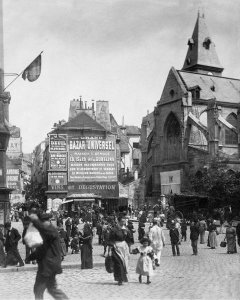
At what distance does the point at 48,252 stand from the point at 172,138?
5800 cm

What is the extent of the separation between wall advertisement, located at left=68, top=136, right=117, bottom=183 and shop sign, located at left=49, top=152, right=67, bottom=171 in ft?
4.73

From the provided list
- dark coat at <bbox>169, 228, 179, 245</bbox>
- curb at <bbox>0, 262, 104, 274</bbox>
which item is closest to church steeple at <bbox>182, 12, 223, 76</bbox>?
dark coat at <bbox>169, 228, 179, 245</bbox>

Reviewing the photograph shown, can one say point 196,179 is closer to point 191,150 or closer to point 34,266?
point 191,150

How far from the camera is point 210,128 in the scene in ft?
195

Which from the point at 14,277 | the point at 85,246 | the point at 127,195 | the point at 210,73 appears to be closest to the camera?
the point at 14,277

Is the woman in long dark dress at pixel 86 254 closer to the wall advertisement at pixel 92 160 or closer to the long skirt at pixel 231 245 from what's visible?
the long skirt at pixel 231 245

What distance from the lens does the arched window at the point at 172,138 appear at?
64.8 meters

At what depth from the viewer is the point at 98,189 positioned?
59.4m

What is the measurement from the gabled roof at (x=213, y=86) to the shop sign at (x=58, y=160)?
20.5 metres

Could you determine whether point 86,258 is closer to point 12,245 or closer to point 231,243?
point 12,245

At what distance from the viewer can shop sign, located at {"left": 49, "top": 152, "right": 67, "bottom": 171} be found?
2039 inches

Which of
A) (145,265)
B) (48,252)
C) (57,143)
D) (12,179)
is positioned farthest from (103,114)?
(48,252)

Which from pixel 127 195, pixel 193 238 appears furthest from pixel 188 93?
pixel 193 238

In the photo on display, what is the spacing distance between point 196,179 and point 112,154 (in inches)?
326
